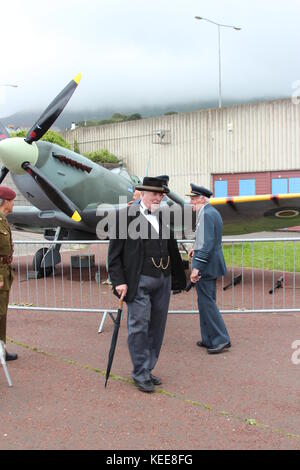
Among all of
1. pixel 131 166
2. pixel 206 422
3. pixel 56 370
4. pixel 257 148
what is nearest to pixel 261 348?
pixel 206 422

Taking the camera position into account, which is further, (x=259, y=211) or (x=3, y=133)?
(x=259, y=211)

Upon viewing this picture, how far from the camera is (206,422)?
3.32m

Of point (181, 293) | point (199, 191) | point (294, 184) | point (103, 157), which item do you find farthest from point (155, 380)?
point (103, 157)

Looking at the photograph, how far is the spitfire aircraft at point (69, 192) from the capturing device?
879 cm

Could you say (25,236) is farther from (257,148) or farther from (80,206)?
(257,148)

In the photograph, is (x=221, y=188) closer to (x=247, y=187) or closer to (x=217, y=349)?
(x=247, y=187)

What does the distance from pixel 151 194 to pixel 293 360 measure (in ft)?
7.47

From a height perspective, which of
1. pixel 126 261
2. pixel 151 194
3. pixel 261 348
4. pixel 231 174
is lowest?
pixel 261 348

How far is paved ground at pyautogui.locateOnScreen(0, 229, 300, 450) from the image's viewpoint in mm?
3096

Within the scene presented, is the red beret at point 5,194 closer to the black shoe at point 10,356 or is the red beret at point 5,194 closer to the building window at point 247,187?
the black shoe at point 10,356

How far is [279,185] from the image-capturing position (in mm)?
26406

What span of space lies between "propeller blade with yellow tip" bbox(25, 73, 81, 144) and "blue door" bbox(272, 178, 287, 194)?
64.3ft

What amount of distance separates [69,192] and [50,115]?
75.2 inches

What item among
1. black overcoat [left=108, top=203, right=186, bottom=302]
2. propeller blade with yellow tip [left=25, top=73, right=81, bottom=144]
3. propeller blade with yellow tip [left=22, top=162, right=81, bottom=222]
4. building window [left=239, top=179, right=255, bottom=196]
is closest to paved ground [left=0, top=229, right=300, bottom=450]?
black overcoat [left=108, top=203, right=186, bottom=302]
